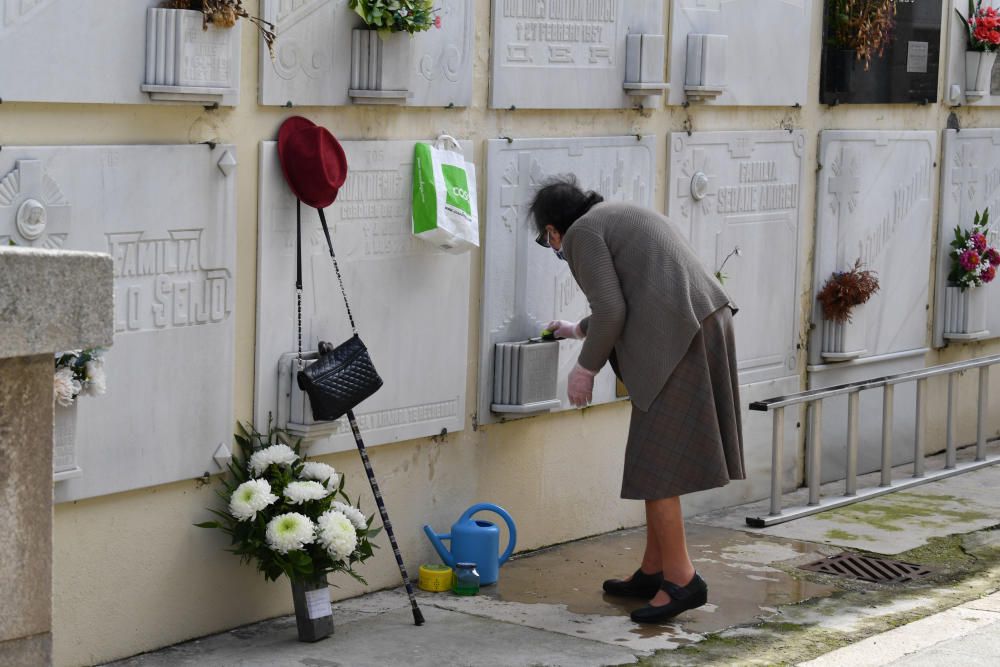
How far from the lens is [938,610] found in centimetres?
625

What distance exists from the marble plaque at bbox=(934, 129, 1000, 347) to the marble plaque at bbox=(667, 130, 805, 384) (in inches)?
58.2

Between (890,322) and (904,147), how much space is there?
965mm

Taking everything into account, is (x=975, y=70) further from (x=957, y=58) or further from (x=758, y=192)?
(x=758, y=192)

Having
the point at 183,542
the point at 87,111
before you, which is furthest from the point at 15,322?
the point at 183,542

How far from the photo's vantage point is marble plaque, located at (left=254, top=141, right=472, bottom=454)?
18.8 feet

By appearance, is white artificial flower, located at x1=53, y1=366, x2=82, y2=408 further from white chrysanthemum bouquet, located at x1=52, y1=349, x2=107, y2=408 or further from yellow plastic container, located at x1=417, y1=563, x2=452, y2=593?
yellow plastic container, located at x1=417, y1=563, x2=452, y2=593

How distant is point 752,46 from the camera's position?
316 inches

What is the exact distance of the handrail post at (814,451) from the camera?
7.83 m

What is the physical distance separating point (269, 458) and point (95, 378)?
0.90 metres

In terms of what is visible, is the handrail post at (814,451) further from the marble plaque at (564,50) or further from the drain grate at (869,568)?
the marble plaque at (564,50)

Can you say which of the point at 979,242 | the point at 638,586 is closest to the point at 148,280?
the point at 638,586

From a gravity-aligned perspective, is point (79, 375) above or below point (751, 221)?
below

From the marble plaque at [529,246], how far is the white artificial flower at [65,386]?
2.23m

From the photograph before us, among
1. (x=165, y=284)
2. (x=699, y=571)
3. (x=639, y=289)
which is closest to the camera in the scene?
(x=165, y=284)
